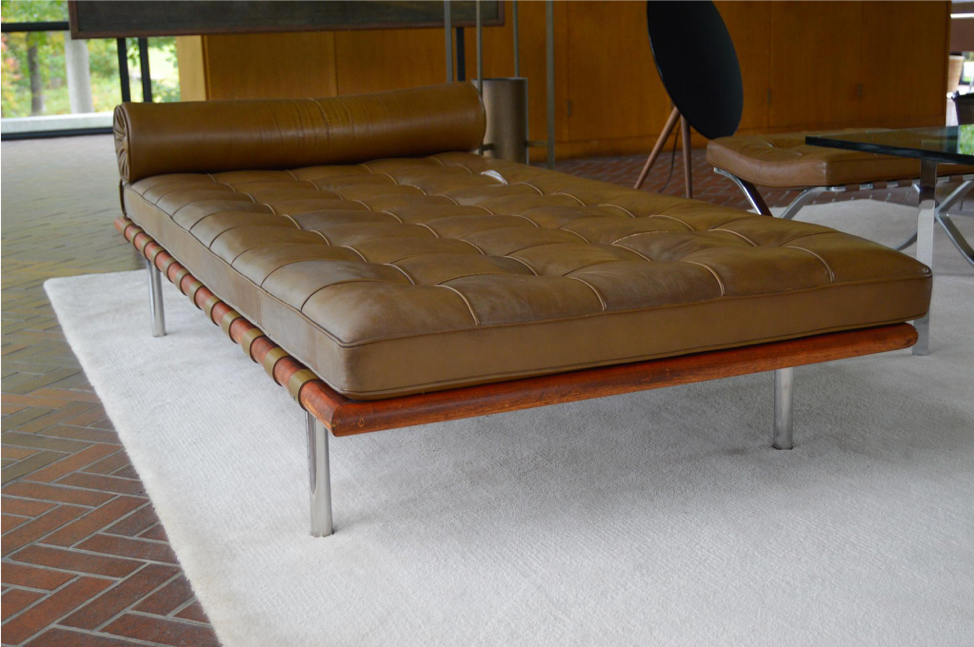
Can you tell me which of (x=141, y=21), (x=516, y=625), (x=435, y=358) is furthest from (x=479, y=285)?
(x=141, y=21)

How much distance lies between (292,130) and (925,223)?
6.95 feet

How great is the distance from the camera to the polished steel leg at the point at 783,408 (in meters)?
2.33

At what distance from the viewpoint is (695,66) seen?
4918 millimetres

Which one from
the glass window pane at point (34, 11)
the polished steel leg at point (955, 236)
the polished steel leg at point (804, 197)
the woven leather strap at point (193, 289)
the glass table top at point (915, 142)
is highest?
the glass window pane at point (34, 11)

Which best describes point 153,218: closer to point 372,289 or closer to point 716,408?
point 372,289

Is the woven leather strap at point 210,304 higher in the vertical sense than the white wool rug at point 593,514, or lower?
higher

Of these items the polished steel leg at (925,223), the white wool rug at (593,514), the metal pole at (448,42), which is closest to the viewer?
the white wool rug at (593,514)

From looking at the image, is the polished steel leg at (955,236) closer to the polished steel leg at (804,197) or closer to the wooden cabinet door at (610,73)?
the polished steel leg at (804,197)

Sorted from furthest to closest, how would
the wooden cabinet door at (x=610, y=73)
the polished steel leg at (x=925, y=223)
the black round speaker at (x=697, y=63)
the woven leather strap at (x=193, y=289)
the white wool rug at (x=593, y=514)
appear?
the wooden cabinet door at (x=610, y=73) → the black round speaker at (x=697, y=63) → the polished steel leg at (x=925, y=223) → the woven leather strap at (x=193, y=289) → the white wool rug at (x=593, y=514)

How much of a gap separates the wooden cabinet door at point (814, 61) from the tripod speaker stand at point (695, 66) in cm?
383

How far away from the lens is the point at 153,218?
3072mm

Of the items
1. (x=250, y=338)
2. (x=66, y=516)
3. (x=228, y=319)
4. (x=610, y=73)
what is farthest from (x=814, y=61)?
(x=66, y=516)

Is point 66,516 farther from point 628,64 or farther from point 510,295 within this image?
point 628,64

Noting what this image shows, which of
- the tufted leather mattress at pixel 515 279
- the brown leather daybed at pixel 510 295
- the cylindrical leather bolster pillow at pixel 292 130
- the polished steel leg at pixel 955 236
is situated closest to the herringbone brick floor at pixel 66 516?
the brown leather daybed at pixel 510 295
